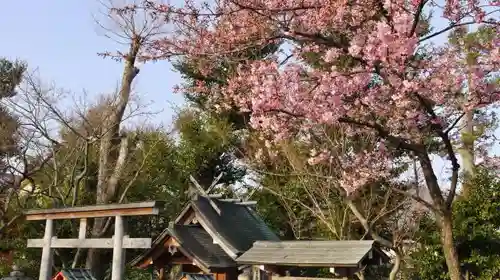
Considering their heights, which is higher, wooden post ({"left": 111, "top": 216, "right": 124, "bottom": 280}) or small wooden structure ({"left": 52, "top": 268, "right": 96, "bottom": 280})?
wooden post ({"left": 111, "top": 216, "right": 124, "bottom": 280})

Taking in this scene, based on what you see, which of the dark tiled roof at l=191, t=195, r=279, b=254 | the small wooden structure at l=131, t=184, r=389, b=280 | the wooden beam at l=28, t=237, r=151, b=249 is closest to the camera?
the wooden beam at l=28, t=237, r=151, b=249

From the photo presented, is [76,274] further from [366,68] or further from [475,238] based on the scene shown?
[475,238]

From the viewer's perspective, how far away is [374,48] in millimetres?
6074

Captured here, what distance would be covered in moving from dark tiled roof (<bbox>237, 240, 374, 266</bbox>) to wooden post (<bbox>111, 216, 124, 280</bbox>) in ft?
9.15

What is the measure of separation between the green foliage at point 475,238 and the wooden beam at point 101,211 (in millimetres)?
7966

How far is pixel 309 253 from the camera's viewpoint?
1005 centimetres

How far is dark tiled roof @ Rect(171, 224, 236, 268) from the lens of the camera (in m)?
11.9

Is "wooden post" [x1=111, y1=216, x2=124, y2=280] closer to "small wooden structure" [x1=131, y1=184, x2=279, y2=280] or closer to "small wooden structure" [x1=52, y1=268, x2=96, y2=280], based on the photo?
"small wooden structure" [x1=52, y1=268, x2=96, y2=280]

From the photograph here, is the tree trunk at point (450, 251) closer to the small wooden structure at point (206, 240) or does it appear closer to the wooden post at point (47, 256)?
the small wooden structure at point (206, 240)

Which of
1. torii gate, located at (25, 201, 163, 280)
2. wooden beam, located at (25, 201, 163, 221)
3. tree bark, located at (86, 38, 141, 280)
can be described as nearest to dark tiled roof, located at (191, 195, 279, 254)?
wooden beam, located at (25, 201, 163, 221)

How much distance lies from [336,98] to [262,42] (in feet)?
4.28

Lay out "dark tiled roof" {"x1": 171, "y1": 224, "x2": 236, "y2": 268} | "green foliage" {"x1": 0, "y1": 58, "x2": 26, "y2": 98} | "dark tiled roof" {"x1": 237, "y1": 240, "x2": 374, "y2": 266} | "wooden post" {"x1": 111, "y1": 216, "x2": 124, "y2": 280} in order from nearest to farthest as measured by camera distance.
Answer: "wooden post" {"x1": 111, "y1": 216, "x2": 124, "y2": 280}
"dark tiled roof" {"x1": 237, "y1": 240, "x2": 374, "y2": 266}
"dark tiled roof" {"x1": 171, "y1": 224, "x2": 236, "y2": 268}
"green foliage" {"x1": 0, "y1": 58, "x2": 26, "y2": 98}

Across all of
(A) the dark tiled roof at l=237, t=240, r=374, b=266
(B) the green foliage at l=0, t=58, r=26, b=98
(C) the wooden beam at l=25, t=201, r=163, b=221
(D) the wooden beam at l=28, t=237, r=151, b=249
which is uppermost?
(B) the green foliage at l=0, t=58, r=26, b=98

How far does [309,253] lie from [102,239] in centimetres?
419
